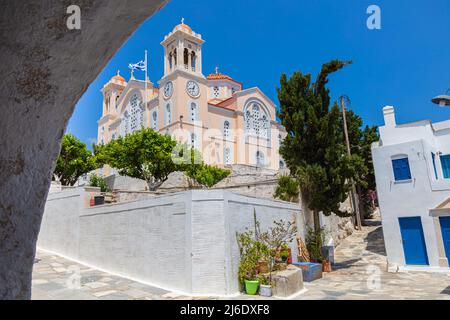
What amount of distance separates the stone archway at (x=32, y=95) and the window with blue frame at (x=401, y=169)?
1712 cm

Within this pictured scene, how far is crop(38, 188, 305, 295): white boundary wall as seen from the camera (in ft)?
30.1

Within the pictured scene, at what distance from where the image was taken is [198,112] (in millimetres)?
34219

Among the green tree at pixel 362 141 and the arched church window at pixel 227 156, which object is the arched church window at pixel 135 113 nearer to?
the arched church window at pixel 227 156

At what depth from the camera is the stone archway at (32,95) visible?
1.23 metres

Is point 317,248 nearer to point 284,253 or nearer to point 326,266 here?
point 326,266

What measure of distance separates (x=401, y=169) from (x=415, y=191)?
124cm

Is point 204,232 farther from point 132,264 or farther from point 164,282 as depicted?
point 132,264

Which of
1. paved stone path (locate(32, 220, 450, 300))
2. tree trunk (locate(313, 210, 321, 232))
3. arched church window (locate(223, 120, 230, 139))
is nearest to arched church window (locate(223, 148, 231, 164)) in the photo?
arched church window (locate(223, 120, 230, 139))

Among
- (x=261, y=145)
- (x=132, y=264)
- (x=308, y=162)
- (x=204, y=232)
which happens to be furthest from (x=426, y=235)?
(x=261, y=145)

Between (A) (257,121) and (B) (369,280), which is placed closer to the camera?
(B) (369,280)

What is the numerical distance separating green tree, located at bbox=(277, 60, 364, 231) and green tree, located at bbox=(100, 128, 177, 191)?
1066cm

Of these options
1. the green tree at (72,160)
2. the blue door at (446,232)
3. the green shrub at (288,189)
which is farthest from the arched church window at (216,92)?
the blue door at (446,232)

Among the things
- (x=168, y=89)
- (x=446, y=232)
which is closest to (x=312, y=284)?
(x=446, y=232)
